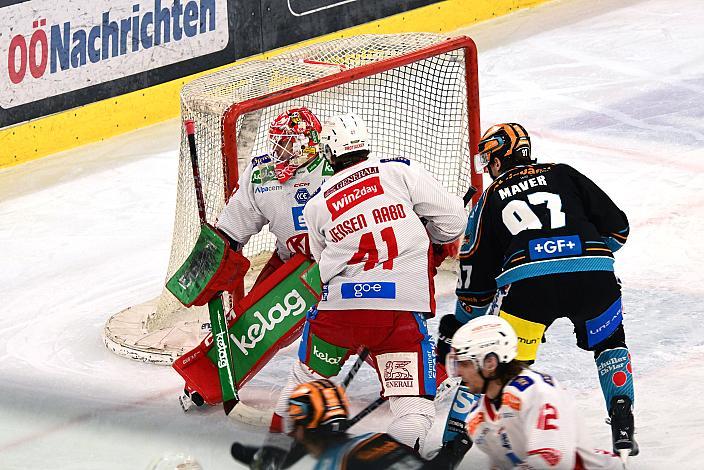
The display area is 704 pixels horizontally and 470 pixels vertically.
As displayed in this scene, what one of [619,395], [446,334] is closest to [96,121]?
[446,334]

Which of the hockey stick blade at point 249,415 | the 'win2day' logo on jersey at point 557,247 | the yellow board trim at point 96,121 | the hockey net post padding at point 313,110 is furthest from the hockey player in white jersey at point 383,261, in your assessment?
the yellow board trim at point 96,121

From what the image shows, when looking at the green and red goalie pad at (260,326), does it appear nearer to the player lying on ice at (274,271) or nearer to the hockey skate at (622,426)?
the player lying on ice at (274,271)

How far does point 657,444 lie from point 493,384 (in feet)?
3.27

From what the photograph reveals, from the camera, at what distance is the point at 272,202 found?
170 inches

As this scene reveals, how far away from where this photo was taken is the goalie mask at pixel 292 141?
14.0 ft

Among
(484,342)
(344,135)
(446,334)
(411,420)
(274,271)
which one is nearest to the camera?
(484,342)

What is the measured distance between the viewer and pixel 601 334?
3.83 meters

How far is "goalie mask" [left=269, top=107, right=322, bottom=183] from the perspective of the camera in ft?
14.0

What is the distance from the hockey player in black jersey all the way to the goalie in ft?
2.05

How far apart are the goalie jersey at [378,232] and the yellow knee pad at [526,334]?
9.5 inches

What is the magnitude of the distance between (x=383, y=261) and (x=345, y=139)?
1.17ft

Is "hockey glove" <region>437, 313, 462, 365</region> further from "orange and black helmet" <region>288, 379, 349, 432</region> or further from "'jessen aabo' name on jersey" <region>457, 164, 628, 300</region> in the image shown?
"orange and black helmet" <region>288, 379, 349, 432</region>

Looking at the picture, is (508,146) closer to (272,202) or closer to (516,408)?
(272,202)

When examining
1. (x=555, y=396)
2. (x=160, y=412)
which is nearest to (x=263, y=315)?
(x=160, y=412)
